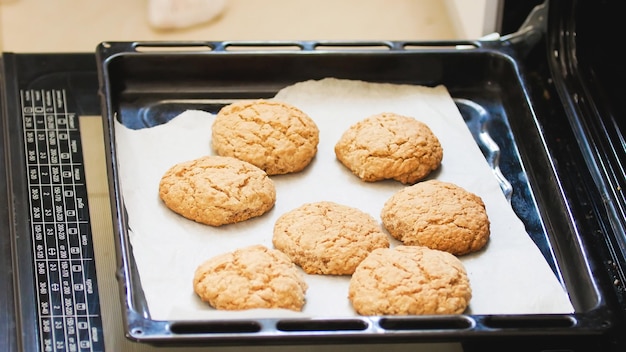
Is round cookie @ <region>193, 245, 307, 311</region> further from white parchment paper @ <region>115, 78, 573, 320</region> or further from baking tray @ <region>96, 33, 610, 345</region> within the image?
baking tray @ <region>96, 33, 610, 345</region>

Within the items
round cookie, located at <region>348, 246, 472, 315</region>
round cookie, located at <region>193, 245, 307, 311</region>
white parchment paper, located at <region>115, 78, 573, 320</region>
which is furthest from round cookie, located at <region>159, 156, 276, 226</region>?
round cookie, located at <region>348, 246, 472, 315</region>

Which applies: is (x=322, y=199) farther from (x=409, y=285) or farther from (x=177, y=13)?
(x=177, y=13)

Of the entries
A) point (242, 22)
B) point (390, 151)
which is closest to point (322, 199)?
point (390, 151)

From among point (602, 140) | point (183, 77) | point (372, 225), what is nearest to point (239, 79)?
point (183, 77)

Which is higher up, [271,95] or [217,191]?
[271,95]

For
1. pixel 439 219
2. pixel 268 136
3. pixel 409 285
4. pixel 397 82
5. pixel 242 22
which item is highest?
pixel 242 22
